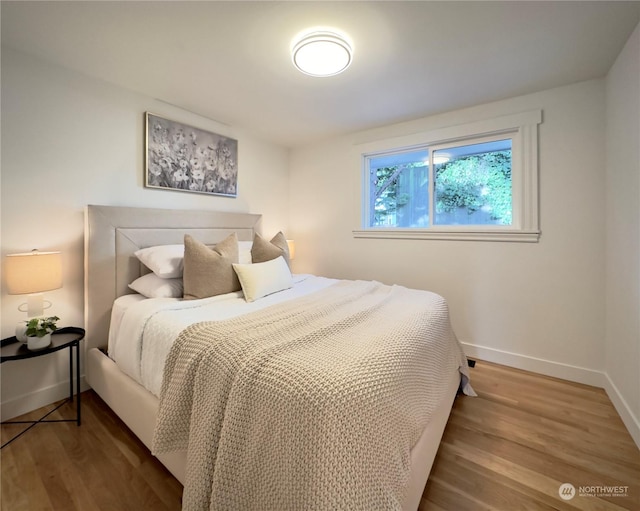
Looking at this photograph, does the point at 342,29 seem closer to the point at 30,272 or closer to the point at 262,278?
the point at 262,278

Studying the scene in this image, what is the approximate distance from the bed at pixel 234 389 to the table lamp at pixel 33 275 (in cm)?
28

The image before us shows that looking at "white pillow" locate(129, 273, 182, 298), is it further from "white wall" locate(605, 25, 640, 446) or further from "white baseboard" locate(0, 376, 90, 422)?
"white wall" locate(605, 25, 640, 446)

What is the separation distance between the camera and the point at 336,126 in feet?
10.1

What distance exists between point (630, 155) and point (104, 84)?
12.0ft

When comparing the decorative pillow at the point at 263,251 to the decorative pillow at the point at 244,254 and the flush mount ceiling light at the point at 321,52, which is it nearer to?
Answer: the decorative pillow at the point at 244,254

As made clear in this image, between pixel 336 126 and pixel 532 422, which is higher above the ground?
pixel 336 126

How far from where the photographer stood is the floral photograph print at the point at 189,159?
243 centimetres

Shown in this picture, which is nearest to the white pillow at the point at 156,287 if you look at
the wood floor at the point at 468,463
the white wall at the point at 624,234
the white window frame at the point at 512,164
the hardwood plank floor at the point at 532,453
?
the wood floor at the point at 468,463

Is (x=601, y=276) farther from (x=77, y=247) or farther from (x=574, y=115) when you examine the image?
(x=77, y=247)

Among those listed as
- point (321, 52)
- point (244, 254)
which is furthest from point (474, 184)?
point (244, 254)

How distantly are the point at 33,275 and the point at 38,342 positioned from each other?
396 mm

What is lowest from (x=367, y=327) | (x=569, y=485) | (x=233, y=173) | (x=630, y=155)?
(x=569, y=485)

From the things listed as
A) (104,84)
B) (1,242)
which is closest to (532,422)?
(1,242)

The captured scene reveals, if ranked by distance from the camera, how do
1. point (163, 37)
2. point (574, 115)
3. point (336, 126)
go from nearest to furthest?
1. point (163, 37)
2. point (574, 115)
3. point (336, 126)
